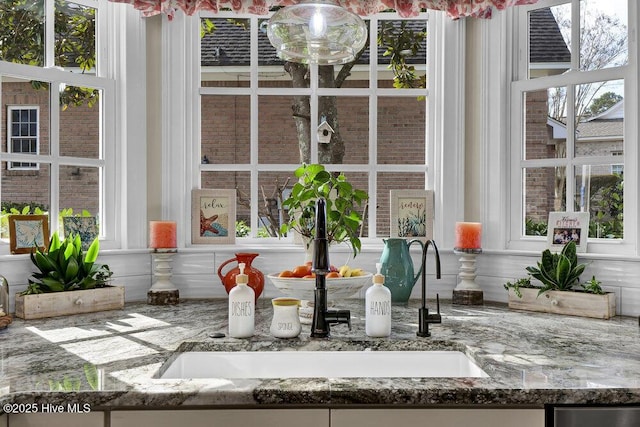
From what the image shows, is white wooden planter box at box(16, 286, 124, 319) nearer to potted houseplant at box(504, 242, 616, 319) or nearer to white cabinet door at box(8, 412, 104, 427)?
white cabinet door at box(8, 412, 104, 427)

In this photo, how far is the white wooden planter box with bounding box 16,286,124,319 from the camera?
6.93ft

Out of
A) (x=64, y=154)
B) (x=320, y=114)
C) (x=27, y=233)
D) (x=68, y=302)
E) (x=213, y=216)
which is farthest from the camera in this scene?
(x=320, y=114)

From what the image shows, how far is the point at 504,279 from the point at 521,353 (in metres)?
1.01

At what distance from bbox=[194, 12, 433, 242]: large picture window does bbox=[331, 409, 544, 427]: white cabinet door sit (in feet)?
5.03

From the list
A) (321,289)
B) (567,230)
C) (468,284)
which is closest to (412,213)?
(468,284)

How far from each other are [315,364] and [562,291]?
1157 mm

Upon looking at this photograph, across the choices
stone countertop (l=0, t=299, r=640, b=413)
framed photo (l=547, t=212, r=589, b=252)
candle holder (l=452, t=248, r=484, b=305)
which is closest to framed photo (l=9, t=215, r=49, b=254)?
stone countertop (l=0, t=299, r=640, b=413)

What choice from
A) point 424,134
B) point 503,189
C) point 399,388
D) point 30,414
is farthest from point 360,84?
point 30,414

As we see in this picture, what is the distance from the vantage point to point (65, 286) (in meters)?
2.23

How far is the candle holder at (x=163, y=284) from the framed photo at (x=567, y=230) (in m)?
1.73

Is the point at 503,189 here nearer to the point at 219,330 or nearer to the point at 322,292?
the point at 322,292

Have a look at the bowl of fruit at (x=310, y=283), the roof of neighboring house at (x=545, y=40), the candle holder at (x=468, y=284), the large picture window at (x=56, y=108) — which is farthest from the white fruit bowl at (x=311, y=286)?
the roof of neighboring house at (x=545, y=40)

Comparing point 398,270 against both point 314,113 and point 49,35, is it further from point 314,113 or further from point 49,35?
point 49,35

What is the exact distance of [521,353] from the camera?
5.33 feet
